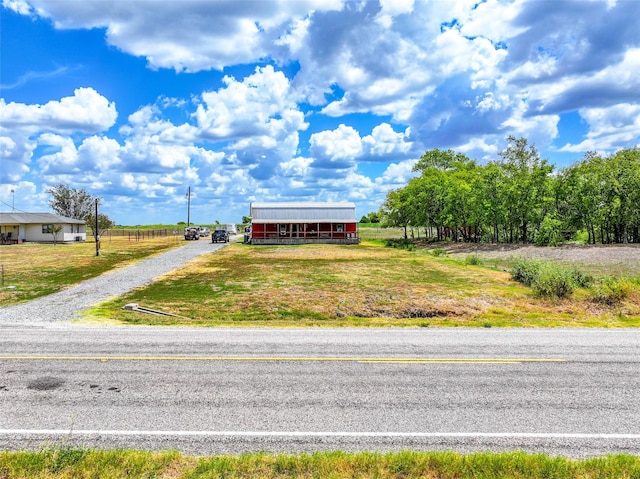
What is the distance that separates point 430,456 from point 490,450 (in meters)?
0.98

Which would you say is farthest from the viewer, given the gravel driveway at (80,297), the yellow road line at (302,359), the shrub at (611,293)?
the shrub at (611,293)

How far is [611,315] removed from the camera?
16609mm

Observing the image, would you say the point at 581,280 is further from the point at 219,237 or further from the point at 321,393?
the point at 219,237

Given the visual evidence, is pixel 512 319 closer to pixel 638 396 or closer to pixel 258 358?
pixel 638 396

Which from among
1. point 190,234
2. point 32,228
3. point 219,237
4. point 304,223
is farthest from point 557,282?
Result: point 32,228

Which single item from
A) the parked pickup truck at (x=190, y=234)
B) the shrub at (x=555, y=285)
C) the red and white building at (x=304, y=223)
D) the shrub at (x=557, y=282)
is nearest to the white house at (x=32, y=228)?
the parked pickup truck at (x=190, y=234)

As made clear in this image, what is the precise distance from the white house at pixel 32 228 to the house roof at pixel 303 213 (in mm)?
25939

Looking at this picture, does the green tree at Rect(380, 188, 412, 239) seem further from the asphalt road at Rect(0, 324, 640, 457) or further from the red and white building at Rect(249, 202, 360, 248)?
the asphalt road at Rect(0, 324, 640, 457)

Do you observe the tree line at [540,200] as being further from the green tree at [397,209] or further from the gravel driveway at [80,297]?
the gravel driveway at [80,297]

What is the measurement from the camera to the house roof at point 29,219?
56.3 m

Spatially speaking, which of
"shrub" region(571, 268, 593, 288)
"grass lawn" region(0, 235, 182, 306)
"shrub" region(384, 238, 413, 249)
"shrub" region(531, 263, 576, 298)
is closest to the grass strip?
"shrub" region(531, 263, 576, 298)

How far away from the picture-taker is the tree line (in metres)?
47.7

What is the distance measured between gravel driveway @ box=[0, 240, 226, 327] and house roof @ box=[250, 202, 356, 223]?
89.2 ft

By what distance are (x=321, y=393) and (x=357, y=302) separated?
38.3ft
